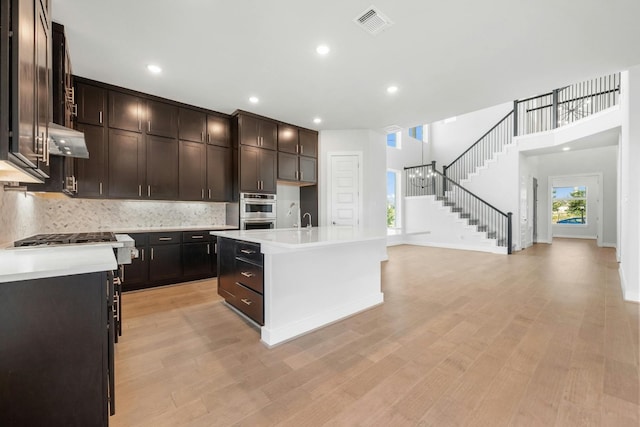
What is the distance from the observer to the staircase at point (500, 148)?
6652 millimetres

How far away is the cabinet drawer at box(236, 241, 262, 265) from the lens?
251 centimetres

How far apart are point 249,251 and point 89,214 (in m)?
2.91

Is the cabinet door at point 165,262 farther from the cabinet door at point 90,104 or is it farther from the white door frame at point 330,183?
the white door frame at point 330,183

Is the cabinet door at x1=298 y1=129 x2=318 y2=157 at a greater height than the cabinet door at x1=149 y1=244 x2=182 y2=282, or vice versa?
the cabinet door at x1=298 y1=129 x2=318 y2=157

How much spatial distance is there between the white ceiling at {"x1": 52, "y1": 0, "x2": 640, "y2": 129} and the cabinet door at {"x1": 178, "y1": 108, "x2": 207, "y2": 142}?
0.92ft

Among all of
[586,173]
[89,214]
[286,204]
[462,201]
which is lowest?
[89,214]

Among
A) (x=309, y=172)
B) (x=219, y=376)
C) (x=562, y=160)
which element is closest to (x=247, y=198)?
(x=309, y=172)

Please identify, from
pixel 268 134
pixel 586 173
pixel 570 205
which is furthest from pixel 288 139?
pixel 570 205

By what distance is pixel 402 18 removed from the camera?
2.43 meters

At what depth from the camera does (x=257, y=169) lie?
16.2 feet

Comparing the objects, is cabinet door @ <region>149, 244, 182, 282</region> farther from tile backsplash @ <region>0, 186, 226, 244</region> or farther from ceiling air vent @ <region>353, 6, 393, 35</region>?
ceiling air vent @ <region>353, 6, 393, 35</region>

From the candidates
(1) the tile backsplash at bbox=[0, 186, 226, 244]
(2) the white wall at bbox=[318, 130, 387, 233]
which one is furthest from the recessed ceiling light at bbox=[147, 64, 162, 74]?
(2) the white wall at bbox=[318, 130, 387, 233]

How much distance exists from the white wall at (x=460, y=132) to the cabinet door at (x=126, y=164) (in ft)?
33.3

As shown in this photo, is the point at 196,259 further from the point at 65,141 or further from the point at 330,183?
the point at 330,183
